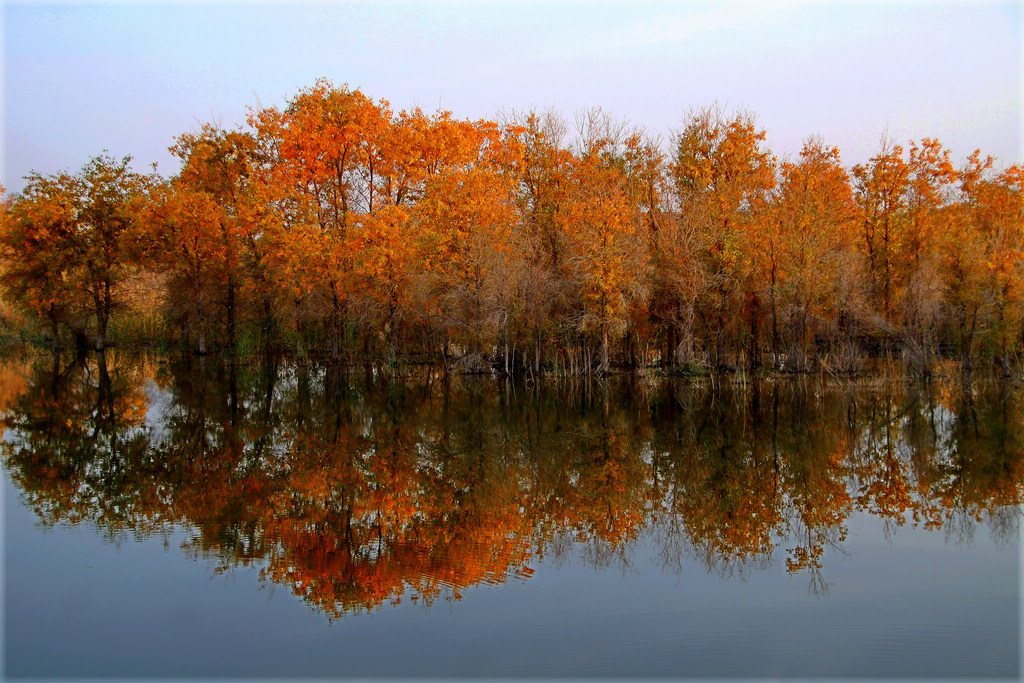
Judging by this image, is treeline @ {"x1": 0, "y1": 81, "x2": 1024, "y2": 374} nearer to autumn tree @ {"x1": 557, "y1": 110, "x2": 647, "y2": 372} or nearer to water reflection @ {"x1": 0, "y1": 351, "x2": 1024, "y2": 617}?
autumn tree @ {"x1": 557, "y1": 110, "x2": 647, "y2": 372}

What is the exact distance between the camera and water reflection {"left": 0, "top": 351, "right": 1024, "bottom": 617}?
721cm

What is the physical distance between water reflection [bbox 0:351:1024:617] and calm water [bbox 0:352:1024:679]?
5 centimetres

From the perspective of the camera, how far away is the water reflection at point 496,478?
7.21 meters

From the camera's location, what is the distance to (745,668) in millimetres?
5062

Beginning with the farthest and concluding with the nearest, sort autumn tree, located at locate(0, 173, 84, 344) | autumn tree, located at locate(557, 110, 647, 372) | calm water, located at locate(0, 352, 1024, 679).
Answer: autumn tree, located at locate(0, 173, 84, 344)
autumn tree, located at locate(557, 110, 647, 372)
calm water, located at locate(0, 352, 1024, 679)

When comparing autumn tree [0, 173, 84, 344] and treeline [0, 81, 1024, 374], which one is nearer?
treeline [0, 81, 1024, 374]

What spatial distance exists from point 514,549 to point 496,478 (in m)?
2.84

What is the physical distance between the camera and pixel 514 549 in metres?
7.41

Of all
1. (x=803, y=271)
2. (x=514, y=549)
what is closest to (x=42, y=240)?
(x=803, y=271)

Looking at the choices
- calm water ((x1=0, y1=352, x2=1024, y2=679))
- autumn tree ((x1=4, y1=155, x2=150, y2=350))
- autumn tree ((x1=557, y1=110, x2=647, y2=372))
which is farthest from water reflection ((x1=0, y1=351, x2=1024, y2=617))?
autumn tree ((x1=4, y1=155, x2=150, y2=350))

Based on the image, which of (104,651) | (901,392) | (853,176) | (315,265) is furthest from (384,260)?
(104,651)

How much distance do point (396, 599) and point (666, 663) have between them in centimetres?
225

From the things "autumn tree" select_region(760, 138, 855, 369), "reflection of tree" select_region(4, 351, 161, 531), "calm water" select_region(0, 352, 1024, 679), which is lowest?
"calm water" select_region(0, 352, 1024, 679)

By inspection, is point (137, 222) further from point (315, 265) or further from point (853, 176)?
point (853, 176)
